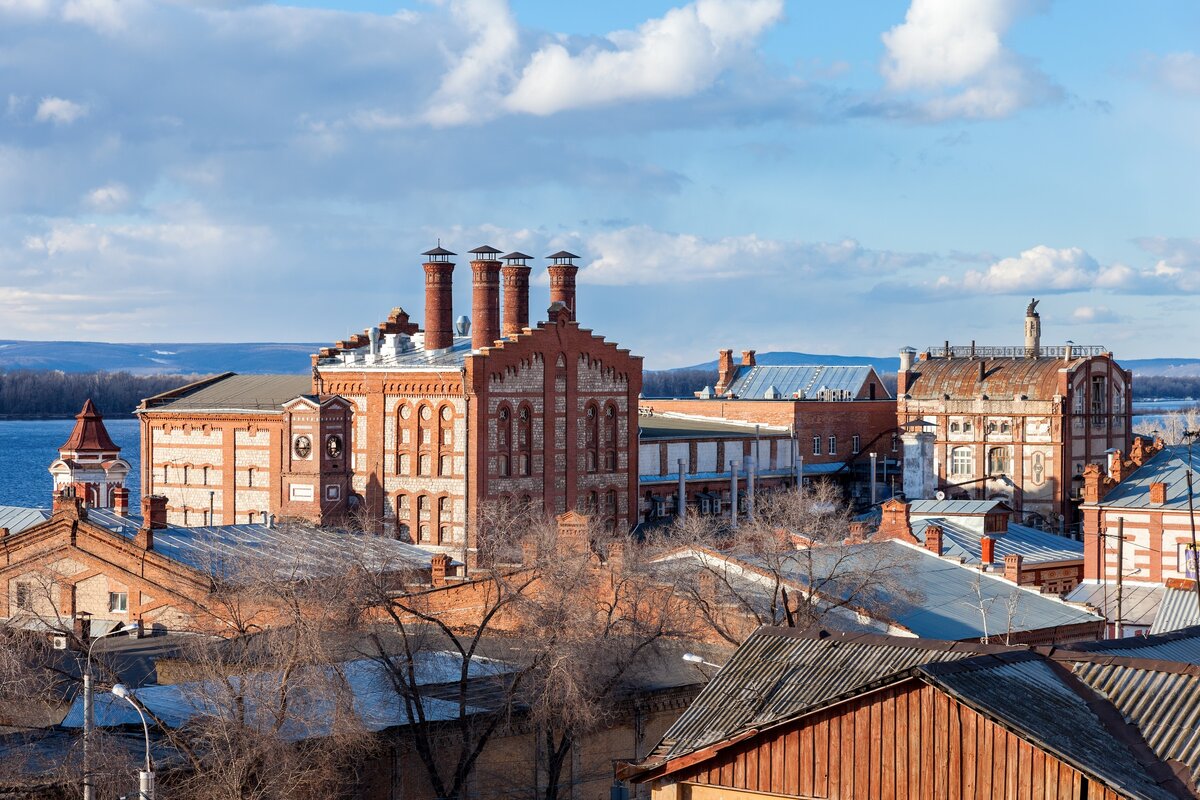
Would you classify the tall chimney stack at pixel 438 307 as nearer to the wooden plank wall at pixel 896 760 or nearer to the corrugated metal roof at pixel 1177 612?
the corrugated metal roof at pixel 1177 612

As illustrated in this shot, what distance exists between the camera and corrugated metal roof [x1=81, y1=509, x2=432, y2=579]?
53.9 meters

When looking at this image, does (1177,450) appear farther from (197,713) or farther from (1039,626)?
(197,713)

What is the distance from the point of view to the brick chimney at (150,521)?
184ft

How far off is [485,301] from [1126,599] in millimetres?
29688

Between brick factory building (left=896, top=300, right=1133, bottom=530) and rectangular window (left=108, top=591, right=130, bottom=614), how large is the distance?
5235 centimetres

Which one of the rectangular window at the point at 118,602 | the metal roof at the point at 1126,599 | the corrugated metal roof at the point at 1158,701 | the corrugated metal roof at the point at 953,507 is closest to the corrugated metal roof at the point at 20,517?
the rectangular window at the point at 118,602

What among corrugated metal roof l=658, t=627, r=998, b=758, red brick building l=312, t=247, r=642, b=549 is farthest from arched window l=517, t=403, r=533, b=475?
corrugated metal roof l=658, t=627, r=998, b=758

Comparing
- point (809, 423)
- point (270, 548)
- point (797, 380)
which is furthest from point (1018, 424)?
point (270, 548)

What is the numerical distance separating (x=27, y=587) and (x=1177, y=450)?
48.3 m

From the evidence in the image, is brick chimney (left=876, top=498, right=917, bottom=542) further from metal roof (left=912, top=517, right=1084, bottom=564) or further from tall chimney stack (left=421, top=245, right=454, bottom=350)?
tall chimney stack (left=421, top=245, right=454, bottom=350)

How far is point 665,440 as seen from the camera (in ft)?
280

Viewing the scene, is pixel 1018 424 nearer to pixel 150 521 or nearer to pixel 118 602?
pixel 150 521

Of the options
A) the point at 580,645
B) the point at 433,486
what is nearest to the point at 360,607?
the point at 580,645

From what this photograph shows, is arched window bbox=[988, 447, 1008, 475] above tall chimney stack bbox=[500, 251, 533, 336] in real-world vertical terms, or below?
below
